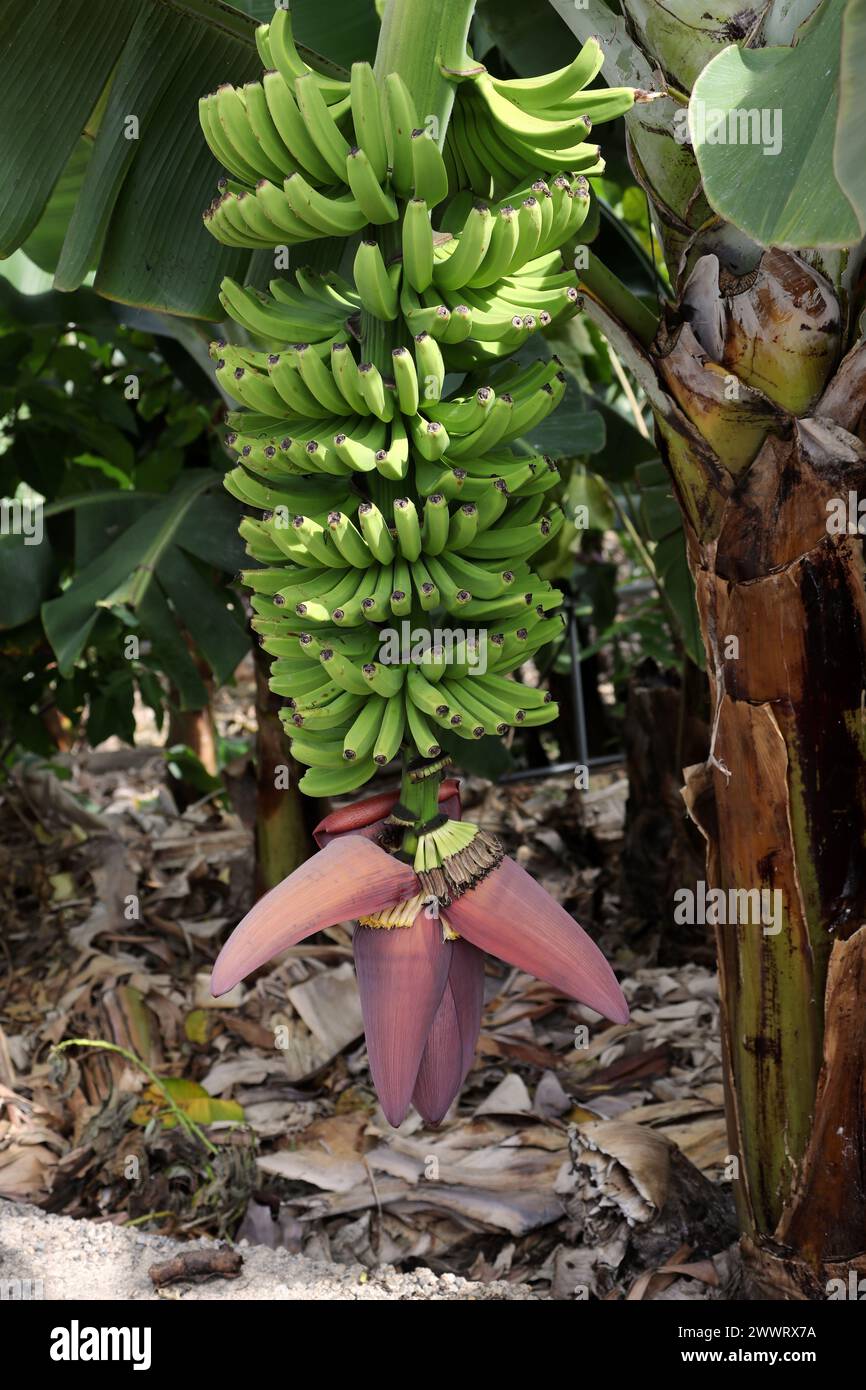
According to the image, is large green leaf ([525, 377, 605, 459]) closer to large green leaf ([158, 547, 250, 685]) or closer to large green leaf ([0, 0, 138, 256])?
large green leaf ([158, 547, 250, 685])

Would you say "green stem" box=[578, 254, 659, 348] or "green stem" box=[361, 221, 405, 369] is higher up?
"green stem" box=[578, 254, 659, 348]

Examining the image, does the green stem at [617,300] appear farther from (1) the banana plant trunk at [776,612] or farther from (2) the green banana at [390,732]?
(2) the green banana at [390,732]

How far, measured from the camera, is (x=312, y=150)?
87cm

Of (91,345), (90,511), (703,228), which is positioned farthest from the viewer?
(91,345)

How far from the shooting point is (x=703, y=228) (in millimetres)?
1075

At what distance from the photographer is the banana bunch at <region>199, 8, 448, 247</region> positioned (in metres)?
0.83

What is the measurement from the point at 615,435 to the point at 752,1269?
1.53m

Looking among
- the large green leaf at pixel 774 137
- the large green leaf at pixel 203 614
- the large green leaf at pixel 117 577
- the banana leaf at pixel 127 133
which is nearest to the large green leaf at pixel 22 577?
the large green leaf at pixel 117 577

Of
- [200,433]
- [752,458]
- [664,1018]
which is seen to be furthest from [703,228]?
[200,433]

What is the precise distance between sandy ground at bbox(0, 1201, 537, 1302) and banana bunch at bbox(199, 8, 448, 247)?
1159mm

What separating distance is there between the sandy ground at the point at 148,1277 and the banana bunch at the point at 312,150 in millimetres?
1159

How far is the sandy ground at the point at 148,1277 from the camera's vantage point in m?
1.38

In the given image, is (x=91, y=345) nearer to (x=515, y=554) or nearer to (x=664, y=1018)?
(x=664, y=1018)

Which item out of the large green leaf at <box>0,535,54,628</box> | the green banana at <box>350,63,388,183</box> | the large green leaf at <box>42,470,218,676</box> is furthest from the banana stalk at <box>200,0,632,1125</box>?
the large green leaf at <box>0,535,54,628</box>
